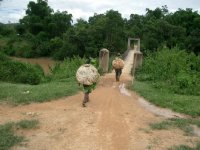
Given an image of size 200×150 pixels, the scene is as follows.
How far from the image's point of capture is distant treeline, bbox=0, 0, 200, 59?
35281 mm

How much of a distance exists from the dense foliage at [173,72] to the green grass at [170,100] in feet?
2.78

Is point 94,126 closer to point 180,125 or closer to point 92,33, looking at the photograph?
point 180,125

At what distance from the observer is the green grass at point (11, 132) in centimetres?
739

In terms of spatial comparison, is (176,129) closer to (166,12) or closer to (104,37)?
(104,37)

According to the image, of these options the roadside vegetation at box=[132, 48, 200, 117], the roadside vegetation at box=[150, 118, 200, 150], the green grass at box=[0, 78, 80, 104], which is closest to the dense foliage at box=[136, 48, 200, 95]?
the roadside vegetation at box=[132, 48, 200, 117]

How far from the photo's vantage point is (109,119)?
9195 millimetres

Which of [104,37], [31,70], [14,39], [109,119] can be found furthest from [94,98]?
[14,39]

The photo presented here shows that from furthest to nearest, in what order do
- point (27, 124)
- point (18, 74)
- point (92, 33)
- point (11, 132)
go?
point (92, 33) < point (18, 74) < point (27, 124) < point (11, 132)

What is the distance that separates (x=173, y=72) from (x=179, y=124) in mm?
7973

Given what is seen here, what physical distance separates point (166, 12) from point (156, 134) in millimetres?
42248

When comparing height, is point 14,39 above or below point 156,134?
above

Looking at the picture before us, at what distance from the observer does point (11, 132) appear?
8094mm

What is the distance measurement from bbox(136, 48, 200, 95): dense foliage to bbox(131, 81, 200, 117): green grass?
0.85 metres

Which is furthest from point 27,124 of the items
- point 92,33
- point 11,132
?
point 92,33
